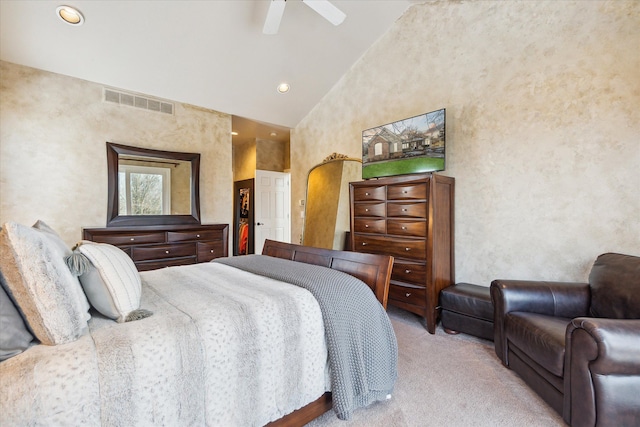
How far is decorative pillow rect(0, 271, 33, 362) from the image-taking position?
0.89 meters

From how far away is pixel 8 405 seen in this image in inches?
31.1

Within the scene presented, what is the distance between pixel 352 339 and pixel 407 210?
69.9 inches

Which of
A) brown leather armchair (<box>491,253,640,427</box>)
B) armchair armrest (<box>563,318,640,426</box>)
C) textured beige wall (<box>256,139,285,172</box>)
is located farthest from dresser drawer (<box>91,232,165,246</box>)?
armchair armrest (<box>563,318,640,426</box>)

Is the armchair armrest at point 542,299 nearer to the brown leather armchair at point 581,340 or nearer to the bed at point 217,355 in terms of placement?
the brown leather armchair at point 581,340

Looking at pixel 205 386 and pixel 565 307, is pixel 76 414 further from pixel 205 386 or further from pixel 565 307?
pixel 565 307

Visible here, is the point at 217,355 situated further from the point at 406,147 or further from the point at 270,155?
the point at 270,155

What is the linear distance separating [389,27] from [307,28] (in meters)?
1.17

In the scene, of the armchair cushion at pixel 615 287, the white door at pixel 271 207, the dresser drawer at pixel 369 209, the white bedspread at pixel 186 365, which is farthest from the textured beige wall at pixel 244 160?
the armchair cushion at pixel 615 287

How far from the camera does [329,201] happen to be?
4461 millimetres

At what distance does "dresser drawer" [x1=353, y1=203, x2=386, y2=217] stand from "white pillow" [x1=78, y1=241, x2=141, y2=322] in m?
2.44

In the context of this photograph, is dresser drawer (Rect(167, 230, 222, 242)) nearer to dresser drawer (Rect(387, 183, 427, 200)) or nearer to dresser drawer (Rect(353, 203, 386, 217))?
dresser drawer (Rect(353, 203, 386, 217))

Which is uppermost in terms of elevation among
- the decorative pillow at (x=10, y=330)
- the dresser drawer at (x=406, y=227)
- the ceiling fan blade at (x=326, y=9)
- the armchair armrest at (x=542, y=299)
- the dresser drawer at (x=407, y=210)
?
the ceiling fan blade at (x=326, y=9)

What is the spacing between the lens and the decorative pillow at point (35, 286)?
94 cm

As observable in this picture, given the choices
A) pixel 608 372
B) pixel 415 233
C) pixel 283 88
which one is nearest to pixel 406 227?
pixel 415 233
